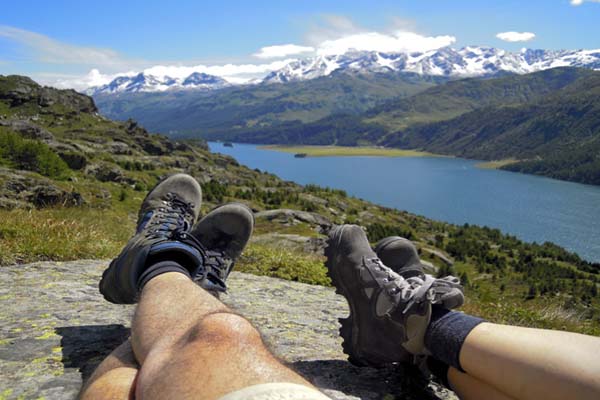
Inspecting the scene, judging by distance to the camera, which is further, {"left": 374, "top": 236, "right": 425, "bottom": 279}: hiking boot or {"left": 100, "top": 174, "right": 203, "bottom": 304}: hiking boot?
{"left": 374, "top": 236, "right": 425, "bottom": 279}: hiking boot

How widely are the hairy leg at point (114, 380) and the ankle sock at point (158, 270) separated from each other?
69 centimetres

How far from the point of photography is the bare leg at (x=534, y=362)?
2029mm

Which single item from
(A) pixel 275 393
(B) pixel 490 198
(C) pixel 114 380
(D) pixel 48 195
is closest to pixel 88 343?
(C) pixel 114 380

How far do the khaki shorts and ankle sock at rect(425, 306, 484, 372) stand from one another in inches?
50.5

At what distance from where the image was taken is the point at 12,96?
311 feet

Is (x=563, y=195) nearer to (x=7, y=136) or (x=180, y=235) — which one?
(x=7, y=136)

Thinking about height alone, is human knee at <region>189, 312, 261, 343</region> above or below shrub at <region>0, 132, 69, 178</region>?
above

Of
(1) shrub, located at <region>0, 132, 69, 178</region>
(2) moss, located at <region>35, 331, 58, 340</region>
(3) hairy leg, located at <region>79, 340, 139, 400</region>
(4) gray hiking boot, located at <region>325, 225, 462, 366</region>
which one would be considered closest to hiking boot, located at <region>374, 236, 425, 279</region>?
(4) gray hiking boot, located at <region>325, 225, 462, 366</region>

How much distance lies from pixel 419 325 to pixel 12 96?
4444 inches

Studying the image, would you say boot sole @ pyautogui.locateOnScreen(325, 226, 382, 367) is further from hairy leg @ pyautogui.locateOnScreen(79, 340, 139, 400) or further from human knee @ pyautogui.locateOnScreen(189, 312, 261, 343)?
hairy leg @ pyautogui.locateOnScreen(79, 340, 139, 400)

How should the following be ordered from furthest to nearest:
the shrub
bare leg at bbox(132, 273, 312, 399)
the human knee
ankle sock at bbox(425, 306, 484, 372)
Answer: the shrub < ankle sock at bbox(425, 306, 484, 372) < the human knee < bare leg at bbox(132, 273, 312, 399)

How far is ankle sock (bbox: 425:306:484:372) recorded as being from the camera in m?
2.59

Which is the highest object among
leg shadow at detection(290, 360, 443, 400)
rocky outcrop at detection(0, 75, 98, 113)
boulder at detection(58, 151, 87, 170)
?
rocky outcrop at detection(0, 75, 98, 113)

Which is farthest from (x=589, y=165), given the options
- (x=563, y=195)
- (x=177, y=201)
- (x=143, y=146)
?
(x=177, y=201)
